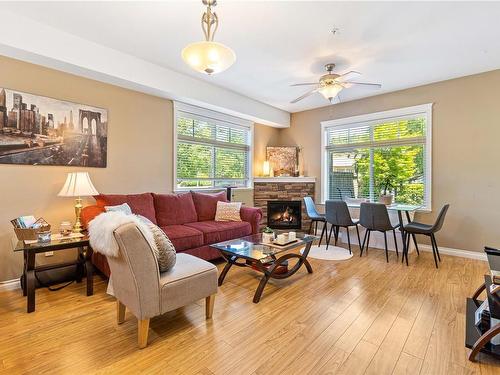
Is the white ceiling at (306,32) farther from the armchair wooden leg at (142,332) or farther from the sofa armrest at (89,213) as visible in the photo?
the armchair wooden leg at (142,332)

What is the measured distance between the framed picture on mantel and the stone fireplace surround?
1.14ft

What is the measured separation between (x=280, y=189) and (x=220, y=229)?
240 cm

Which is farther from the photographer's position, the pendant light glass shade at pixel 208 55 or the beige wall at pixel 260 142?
the beige wall at pixel 260 142

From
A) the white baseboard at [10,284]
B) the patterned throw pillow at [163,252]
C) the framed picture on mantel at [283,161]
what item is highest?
the framed picture on mantel at [283,161]

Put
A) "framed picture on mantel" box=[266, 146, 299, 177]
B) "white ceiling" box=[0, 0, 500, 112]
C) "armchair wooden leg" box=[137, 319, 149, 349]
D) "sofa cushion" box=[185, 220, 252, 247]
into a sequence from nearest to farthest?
"armchair wooden leg" box=[137, 319, 149, 349]
"white ceiling" box=[0, 0, 500, 112]
"sofa cushion" box=[185, 220, 252, 247]
"framed picture on mantel" box=[266, 146, 299, 177]

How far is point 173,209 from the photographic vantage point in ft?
12.3

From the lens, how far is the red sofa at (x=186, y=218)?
3172 mm

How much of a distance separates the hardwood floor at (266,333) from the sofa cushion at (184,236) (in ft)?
2.39

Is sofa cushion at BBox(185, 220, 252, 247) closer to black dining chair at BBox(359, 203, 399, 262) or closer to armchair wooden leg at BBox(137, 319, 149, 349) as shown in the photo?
armchair wooden leg at BBox(137, 319, 149, 349)

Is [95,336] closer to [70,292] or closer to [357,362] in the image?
[70,292]

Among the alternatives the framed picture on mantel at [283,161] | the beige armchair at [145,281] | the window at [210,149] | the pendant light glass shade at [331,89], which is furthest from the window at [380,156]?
the beige armchair at [145,281]

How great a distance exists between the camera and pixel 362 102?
5102 mm

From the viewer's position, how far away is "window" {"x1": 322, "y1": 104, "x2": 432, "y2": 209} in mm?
4469

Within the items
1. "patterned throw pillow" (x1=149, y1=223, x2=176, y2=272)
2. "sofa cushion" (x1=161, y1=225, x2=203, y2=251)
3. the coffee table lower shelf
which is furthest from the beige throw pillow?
the coffee table lower shelf
